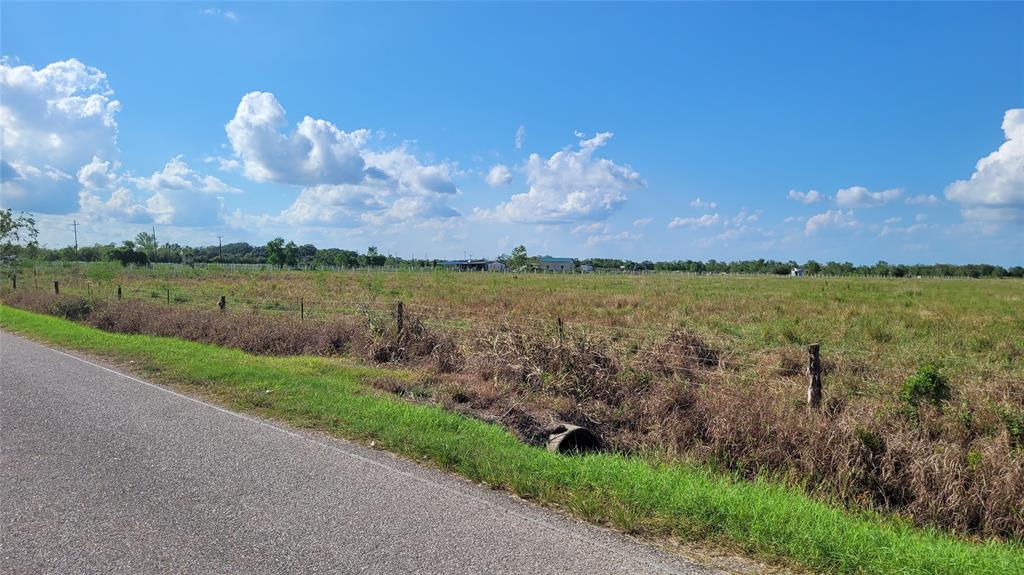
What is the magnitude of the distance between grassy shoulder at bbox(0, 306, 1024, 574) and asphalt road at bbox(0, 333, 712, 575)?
37 centimetres

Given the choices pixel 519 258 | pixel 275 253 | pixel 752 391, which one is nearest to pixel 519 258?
pixel 519 258

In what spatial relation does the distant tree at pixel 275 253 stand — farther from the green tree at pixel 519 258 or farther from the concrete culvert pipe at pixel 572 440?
the concrete culvert pipe at pixel 572 440

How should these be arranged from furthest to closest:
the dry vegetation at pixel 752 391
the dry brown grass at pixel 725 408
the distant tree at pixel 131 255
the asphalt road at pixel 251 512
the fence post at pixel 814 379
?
the distant tree at pixel 131 255
the fence post at pixel 814 379
the dry vegetation at pixel 752 391
the dry brown grass at pixel 725 408
the asphalt road at pixel 251 512

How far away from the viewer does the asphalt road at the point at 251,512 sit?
4.09m

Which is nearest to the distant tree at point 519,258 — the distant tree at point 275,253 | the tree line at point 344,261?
the tree line at point 344,261

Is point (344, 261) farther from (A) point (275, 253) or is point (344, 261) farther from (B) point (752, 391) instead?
(B) point (752, 391)

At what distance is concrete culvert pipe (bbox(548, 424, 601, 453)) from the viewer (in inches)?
281

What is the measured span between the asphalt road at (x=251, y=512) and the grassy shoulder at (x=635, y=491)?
1.20 feet

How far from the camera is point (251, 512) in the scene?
15.9 ft

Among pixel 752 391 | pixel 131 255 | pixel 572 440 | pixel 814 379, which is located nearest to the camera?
pixel 572 440

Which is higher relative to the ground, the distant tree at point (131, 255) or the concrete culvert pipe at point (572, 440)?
the distant tree at point (131, 255)

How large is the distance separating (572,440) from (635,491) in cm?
203

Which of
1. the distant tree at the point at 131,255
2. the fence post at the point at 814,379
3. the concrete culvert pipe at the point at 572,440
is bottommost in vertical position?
the concrete culvert pipe at the point at 572,440

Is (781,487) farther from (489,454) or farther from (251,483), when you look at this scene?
(251,483)
